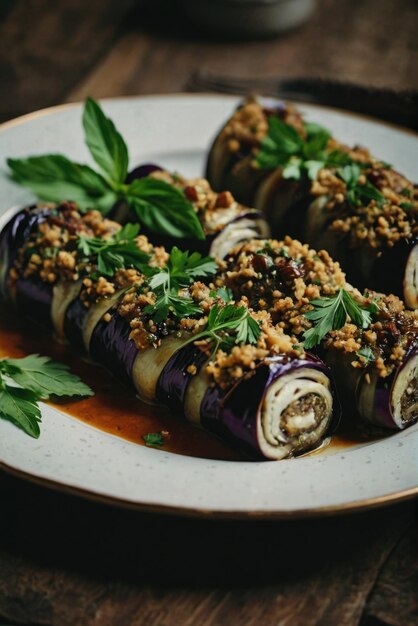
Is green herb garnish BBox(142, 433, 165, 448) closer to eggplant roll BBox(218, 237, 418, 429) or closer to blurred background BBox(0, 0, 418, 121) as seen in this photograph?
eggplant roll BBox(218, 237, 418, 429)

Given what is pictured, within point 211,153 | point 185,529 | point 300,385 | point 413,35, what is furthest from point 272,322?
point 413,35

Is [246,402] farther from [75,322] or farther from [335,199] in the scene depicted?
[335,199]

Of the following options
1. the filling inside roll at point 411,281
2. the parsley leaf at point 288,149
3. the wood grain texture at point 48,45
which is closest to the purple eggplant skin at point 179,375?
the filling inside roll at point 411,281

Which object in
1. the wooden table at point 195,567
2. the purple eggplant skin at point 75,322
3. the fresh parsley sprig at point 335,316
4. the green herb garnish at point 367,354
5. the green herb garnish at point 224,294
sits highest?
the fresh parsley sprig at point 335,316

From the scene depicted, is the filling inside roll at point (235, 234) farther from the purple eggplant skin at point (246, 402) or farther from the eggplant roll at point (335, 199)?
the purple eggplant skin at point (246, 402)

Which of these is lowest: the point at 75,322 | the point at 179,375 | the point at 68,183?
the point at 75,322

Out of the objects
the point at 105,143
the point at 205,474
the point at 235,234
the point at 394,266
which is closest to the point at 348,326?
the point at 394,266
